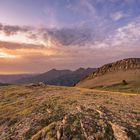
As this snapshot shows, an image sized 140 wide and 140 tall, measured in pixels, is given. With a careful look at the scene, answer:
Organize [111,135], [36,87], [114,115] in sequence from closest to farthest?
[111,135]
[114,115]
[36,87]

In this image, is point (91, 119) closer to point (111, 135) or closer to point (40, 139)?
point (111, 135)

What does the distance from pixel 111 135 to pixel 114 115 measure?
4.31 m

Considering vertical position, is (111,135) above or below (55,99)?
below

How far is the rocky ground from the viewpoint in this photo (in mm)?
24188

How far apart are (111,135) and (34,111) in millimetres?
10149

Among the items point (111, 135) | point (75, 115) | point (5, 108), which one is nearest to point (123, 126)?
point (111, 135)

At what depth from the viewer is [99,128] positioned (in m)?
24.9

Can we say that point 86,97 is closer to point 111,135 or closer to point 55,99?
point 55,99

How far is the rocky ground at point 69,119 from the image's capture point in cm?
2419

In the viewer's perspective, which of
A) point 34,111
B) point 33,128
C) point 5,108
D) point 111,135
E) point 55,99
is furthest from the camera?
point 55,99

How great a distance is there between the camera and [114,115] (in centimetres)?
2794

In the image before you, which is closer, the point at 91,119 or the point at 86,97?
the point at 91,119

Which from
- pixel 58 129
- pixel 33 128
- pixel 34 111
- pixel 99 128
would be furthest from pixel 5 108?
pixel 99 128

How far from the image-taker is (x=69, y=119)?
26.9 metres
